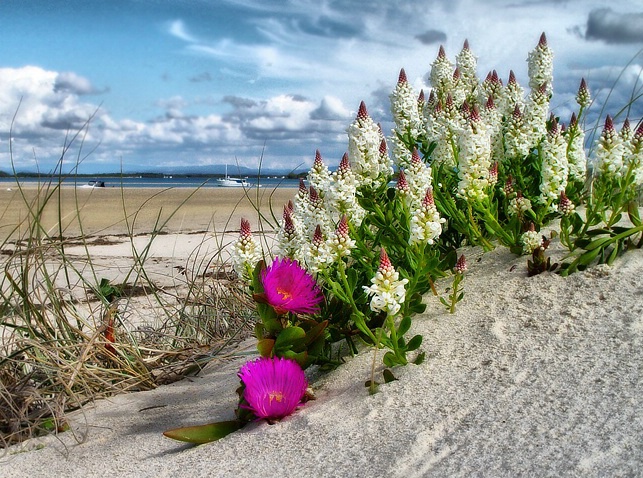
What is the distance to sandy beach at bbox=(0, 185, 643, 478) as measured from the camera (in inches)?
84.5

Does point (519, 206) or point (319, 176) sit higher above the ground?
point (319, 176)

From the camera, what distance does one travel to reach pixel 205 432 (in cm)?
266

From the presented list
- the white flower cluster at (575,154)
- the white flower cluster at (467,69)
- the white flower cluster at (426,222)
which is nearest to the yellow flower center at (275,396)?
the white flower cluster at (426,222)

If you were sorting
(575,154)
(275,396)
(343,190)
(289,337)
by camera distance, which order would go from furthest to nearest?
(575,154) → (343,190) → (289,337) → (275,396)

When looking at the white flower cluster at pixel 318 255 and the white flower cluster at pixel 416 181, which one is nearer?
the white flower cluster at pixel 318 255

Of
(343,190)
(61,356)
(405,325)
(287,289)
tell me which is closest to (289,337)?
(287,289)

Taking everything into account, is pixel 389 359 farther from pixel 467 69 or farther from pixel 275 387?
pixel 467 69

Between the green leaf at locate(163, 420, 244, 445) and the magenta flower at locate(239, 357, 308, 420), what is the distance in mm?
145

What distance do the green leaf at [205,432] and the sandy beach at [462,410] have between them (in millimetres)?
35

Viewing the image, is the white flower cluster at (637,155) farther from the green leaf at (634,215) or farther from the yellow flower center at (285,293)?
the yellow flower center at (285,293)

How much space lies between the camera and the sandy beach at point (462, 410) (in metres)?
2.15

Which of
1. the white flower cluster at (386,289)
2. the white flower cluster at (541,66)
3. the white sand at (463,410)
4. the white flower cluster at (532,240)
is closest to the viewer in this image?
the white sand at (463,410)

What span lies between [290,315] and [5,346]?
1594 millimetres

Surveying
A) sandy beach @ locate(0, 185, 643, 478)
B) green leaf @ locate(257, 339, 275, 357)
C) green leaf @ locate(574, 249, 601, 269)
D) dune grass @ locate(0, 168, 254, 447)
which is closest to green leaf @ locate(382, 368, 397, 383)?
sandy beach @ locate(0, 185, 643, 478)
